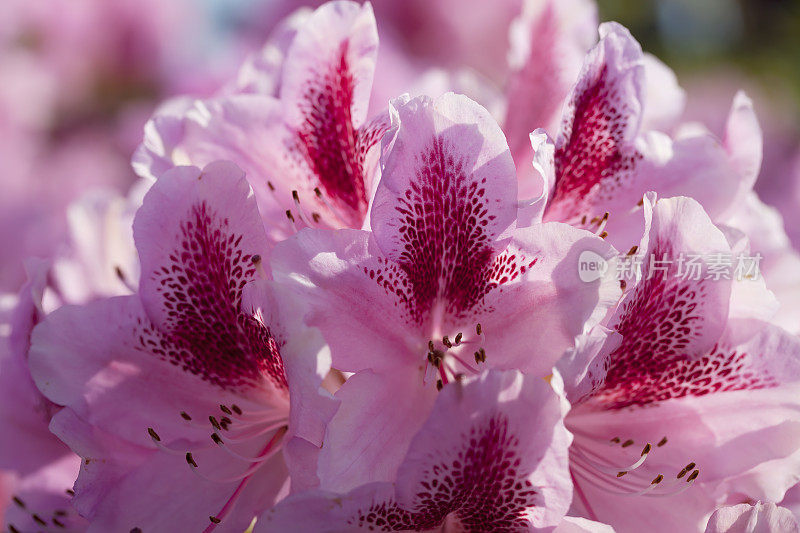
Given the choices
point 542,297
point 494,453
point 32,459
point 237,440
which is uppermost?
point 542,297

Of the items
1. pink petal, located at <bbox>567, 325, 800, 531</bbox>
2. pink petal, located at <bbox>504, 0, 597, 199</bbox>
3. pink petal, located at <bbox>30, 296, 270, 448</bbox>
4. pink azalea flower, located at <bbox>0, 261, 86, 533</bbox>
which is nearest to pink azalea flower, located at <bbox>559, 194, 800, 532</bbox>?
pink petal, located at <bbox>567, 325, 800, 531</bbox>

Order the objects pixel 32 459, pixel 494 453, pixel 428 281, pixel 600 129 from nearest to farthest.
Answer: pixel 494 453 → pixel 428 281 → pixel 600 129 → pixel 32 459

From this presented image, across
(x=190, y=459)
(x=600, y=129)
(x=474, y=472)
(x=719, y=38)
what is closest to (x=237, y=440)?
(x=190, y=459)

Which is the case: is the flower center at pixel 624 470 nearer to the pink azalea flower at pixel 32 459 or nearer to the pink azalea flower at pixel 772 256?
the pink azalea flower at pixel 772 256

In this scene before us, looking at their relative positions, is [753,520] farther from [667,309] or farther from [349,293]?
[349,293]

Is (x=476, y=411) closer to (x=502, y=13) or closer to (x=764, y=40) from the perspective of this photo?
(x=502, y=13)

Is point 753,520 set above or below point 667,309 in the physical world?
below

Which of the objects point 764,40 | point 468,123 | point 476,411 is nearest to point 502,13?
point 764,40

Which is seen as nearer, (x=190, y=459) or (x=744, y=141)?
(x=190, y=459)
